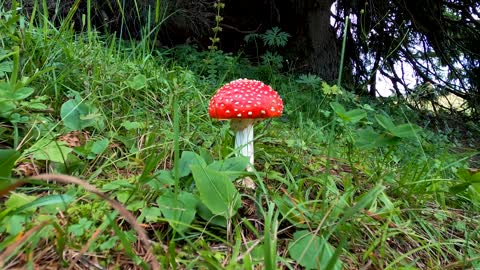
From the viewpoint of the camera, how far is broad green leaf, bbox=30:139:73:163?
4.56 feet

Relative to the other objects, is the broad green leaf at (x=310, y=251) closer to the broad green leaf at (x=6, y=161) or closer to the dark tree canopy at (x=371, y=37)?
the broad green leaf at (x=6, y=161)

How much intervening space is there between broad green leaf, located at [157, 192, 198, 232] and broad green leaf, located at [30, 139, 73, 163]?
1.27 feet

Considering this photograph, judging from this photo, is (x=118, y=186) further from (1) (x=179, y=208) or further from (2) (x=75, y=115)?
(2) (x=75, y=115)

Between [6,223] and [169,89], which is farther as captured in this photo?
[169,89]

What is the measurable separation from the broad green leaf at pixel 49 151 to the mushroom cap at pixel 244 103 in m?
0.56

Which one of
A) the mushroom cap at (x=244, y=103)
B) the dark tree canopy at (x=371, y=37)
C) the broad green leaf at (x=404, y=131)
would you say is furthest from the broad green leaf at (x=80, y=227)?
the dark tree canopy at (x=371, y=37)

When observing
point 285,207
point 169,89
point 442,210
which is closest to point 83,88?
point 169,89

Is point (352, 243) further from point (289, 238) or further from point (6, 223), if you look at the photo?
point (6, 223)

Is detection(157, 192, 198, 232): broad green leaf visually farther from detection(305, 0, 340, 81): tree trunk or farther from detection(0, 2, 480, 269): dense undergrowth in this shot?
detection(305, 0, 340, 81): tree trunk

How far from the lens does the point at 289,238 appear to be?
1.34 meters

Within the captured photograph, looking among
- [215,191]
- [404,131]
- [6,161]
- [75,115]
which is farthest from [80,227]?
[404,131]

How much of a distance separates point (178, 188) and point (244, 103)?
17.7 inches

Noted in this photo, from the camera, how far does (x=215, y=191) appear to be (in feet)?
4.10

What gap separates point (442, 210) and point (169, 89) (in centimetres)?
147
